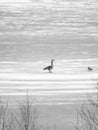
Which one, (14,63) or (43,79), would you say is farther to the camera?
(14,63)

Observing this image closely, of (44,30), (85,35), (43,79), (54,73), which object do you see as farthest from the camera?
(44,30)

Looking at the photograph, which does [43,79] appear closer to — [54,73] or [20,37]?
[54,73]

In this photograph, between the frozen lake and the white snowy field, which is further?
the white snowy field

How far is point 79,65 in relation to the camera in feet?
109

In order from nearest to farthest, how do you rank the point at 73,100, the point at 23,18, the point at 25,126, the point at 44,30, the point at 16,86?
1. the point at 25,126
2. the point at 73,100
3. the point at 16,86
4. the point at 44,30
5. the point at 23,18

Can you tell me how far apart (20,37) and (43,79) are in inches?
955

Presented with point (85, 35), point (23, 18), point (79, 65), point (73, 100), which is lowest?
point (73, 100)

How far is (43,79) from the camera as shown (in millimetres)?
28625

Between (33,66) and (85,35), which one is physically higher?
(85,35)

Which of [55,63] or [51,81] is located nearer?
[51,81]

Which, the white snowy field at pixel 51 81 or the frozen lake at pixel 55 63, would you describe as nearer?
the frozen lake at pixel 55 63

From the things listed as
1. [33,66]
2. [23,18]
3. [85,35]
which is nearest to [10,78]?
[33,66]

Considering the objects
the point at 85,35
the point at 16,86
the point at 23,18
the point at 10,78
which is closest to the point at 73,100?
the point at 16,86

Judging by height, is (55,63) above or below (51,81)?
above
